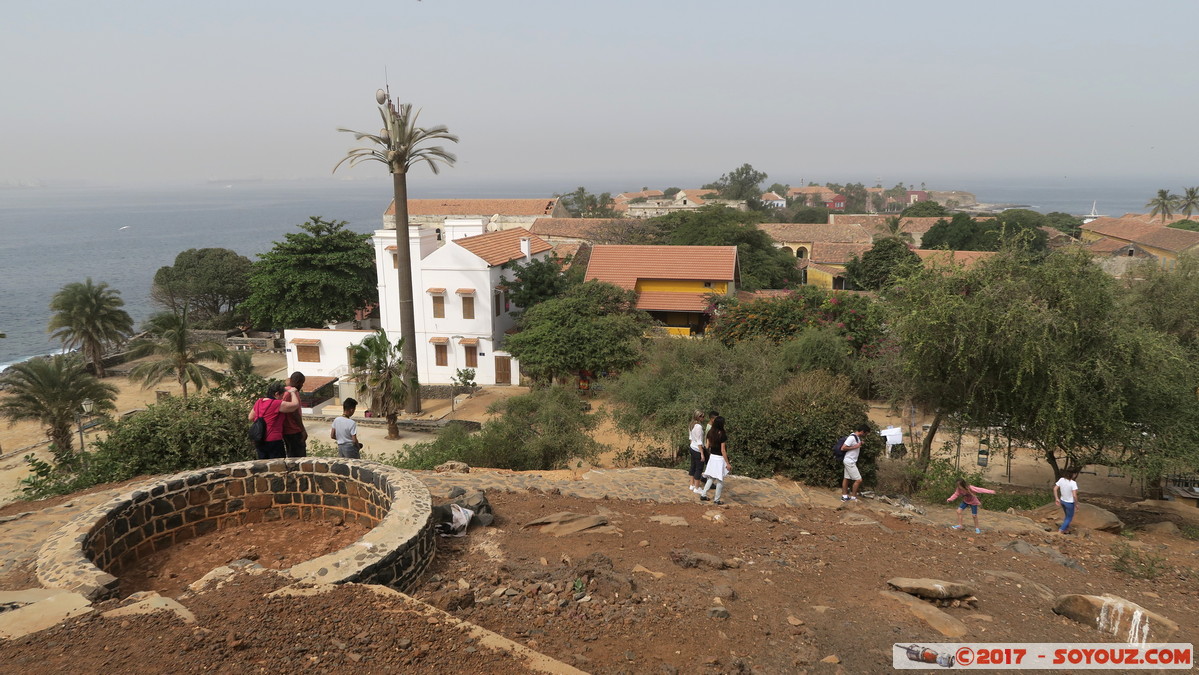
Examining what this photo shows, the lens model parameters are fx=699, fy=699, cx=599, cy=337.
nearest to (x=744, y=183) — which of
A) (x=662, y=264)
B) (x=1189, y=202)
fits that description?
(x=1189, y=202)

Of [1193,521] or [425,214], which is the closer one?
[1193,521]

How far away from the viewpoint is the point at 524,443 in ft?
51.9

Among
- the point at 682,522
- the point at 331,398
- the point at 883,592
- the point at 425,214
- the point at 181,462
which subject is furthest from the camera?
the point at 425,214

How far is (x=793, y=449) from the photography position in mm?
13383

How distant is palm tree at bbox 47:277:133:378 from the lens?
120 ft

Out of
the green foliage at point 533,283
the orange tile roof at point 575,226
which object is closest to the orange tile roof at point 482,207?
the orange tile roof at point 575,226

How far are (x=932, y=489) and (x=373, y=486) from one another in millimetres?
10590

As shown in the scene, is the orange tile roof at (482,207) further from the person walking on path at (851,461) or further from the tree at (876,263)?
the person walking on path at (851,461)

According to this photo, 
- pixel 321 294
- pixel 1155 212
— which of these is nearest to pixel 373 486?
pixel 321 294

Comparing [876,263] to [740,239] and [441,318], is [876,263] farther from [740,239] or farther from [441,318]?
[441,318]

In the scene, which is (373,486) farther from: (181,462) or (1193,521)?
(1193,521)

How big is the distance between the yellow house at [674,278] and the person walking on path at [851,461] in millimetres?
19282

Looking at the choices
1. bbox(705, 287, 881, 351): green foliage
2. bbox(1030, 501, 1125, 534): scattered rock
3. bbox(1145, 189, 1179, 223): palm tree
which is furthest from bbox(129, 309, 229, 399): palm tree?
bbox(1145, 189, 1179, 223): palm tree

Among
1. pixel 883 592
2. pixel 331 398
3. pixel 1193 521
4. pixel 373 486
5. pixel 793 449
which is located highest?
pixel 373 486
